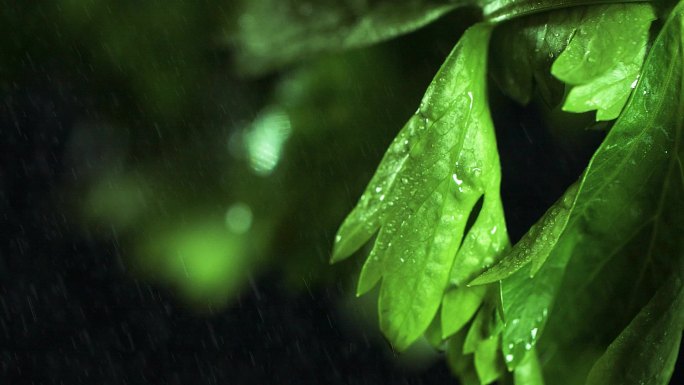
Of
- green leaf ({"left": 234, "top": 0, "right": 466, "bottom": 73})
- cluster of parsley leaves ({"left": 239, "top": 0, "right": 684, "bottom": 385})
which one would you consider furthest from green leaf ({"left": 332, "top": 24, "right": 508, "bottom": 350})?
green leaf ({"left": 234, "top": 0, "right": 466, "bottom": 73})

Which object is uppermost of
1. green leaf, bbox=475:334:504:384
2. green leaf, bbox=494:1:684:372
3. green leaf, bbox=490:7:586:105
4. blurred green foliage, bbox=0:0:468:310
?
blurred green foliage, bbox=0:0:468:310

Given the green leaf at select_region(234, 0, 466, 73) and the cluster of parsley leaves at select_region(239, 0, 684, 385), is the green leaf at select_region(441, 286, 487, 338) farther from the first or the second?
the green leaf at select_region(234, 0, 466, 73)

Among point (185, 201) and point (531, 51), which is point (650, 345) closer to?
point (531, 51)

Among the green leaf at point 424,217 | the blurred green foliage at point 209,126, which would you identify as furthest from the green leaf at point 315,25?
the green leaf at point 424,217

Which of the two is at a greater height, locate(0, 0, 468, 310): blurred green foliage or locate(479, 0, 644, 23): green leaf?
locate(0, 0, 468, 310): blurred green foliage

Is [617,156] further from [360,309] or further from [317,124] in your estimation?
[360,309]

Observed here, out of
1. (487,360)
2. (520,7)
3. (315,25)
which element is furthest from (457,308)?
(315,25)
